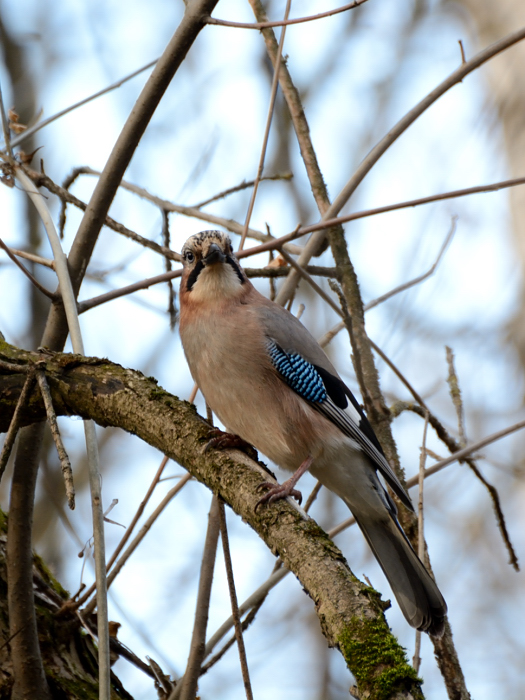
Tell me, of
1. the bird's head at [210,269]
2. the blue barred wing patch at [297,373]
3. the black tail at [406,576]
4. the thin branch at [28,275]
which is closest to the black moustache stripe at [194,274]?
the bird's head at [210,269]

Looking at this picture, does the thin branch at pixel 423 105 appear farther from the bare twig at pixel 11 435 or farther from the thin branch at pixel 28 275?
the bare twig at pixel 11 435

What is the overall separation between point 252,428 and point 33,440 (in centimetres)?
101

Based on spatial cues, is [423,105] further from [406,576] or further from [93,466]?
[406,576]

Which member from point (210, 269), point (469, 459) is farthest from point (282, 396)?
point (469, 459)

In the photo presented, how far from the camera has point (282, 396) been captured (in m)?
3.31

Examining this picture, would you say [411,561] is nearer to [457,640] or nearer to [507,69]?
[457,640]

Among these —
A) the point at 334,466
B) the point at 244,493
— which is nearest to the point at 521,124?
the point at 334,466

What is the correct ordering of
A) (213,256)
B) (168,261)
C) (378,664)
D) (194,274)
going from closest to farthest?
(378,664), (213,256), (194,274), (168,261)

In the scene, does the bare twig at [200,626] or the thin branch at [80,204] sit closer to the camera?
the bare twig at [200,626]

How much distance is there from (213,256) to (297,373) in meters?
0.73

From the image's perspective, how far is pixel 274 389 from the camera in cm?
331

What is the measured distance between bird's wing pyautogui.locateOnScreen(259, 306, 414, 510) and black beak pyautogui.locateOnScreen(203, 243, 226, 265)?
13.1 inches

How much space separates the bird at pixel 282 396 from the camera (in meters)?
3.26

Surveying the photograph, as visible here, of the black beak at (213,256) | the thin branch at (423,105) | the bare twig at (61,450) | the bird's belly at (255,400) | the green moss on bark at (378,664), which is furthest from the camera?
the black beak at (213,256)
